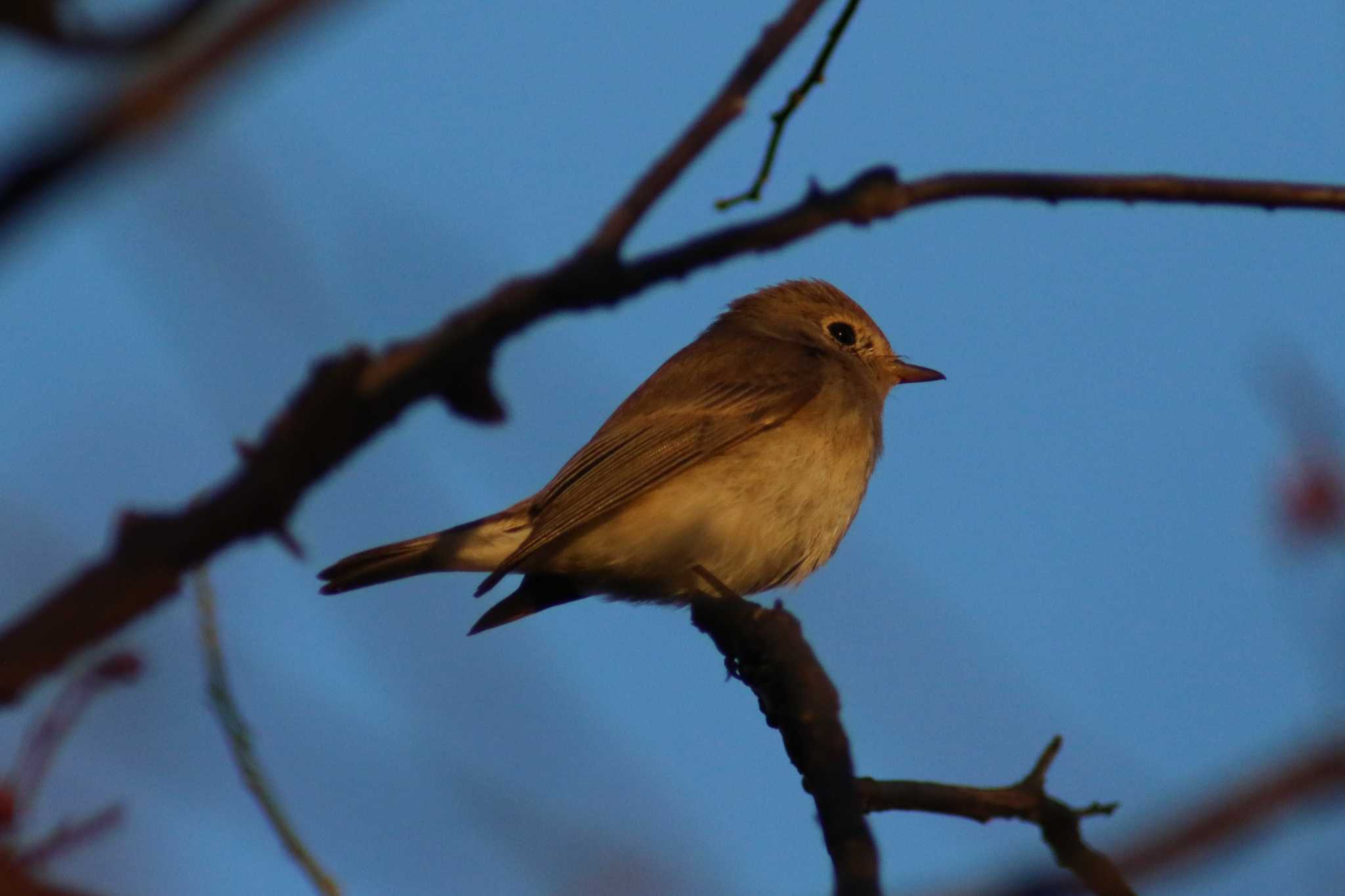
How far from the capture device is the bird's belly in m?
6.35

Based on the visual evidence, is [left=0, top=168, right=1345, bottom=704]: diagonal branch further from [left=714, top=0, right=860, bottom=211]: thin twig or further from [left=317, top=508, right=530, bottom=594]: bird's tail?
[left=317, top=508, right=530, bottom=594]: bird's tail

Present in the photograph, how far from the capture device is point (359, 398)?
1.30 m

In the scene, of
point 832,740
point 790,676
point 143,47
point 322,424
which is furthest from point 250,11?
point 790,676

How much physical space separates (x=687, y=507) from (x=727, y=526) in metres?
0.20

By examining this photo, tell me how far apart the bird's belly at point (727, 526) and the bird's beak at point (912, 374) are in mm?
1520

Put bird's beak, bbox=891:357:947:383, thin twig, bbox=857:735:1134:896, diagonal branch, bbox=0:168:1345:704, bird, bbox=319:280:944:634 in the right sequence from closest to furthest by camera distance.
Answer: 1. diagonal branch, bbox=0:168:1345:704
2. thin twig, bbox=857:735:1134:896
3. bird, bbox=319:280:944:634
4. bird's beak, bbox=891:357:947:383

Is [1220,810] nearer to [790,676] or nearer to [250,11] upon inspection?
[250,11]

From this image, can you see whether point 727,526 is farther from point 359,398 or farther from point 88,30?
point 88,30

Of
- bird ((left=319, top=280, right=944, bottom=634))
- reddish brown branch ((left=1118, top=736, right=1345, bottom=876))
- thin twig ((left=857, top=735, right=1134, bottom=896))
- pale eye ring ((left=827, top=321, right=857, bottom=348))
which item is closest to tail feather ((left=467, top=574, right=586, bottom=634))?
bird ((left=319, top=280, right=944, bottom=634))

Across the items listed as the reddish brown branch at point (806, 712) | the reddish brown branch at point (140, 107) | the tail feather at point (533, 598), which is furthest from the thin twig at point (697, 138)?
the tail feather at point (533, 598)

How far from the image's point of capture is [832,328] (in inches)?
325

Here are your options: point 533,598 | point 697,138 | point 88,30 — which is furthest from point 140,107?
point 533,598

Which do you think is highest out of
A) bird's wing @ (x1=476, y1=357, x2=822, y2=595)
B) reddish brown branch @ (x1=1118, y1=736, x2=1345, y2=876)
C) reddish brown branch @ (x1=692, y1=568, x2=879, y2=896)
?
bird's wing @ (x1=476, y1=357, x2=822, y2=595)

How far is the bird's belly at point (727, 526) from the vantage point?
6.35 m
